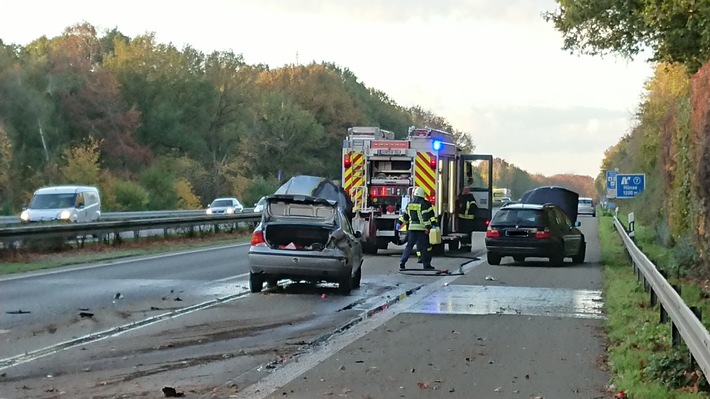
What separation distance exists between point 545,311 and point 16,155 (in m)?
52.3

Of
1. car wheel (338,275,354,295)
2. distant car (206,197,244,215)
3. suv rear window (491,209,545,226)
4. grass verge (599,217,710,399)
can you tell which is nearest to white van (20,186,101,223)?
suv rear window (491,209,545,226)

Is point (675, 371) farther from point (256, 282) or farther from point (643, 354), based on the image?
point (256, 282)

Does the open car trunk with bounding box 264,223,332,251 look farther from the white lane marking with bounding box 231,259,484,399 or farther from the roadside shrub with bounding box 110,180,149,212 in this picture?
the roadside shrub with bounding box 110,180,149,212

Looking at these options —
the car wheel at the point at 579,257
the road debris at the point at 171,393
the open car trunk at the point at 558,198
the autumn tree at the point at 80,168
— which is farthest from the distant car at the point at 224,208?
the road debris at the point at 171,393

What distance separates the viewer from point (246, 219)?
3953cm

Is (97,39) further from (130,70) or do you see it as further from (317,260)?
(317,260)

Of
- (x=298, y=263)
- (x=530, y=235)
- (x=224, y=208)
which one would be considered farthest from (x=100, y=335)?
(x=224, y=208)

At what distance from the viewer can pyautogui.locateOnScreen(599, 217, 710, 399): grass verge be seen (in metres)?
8.80

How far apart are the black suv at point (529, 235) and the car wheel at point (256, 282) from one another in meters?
8.61

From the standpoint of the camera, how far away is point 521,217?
25062 millimetres

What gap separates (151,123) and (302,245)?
5892 centimetres

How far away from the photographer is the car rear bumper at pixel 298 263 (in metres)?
16.8

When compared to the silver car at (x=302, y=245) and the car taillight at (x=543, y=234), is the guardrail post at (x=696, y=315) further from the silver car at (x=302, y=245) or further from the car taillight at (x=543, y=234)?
the car taillight at (x=543, y=234)

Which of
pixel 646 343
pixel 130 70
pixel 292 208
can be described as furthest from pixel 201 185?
pixel 646 343
